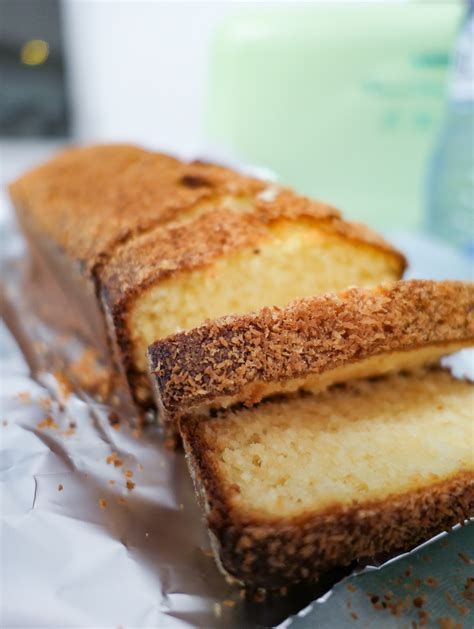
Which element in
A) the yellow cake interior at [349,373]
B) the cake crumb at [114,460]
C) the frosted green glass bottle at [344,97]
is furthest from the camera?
the frosted green glass bottle at [344,97]

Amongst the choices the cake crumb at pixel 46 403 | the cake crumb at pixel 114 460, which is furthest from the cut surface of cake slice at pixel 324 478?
the cake crumb at pixel 46 403

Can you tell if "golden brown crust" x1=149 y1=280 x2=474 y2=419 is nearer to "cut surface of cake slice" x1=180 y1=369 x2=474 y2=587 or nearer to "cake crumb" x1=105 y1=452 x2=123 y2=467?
"cut surface of cake slice" x1=180 y1=369 x2=474 y2=587

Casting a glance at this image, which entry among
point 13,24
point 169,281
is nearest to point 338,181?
point 169,281

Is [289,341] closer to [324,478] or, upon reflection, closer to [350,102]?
[324,478]

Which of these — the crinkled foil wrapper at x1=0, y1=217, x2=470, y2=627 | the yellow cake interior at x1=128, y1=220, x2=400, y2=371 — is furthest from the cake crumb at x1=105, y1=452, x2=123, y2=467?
the yellow cake interior at x1=128, y1=220, x2=400, y2=371

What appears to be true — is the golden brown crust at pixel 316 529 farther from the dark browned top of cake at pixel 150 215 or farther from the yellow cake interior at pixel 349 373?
the dark browned top of cake at pixel 150 215

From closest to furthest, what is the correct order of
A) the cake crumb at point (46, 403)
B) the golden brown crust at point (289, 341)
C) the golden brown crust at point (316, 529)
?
the golden brown crust at point (316, 529) < the golden brown crust at point (289, 341) < the cake crumb at point (46, 403)
